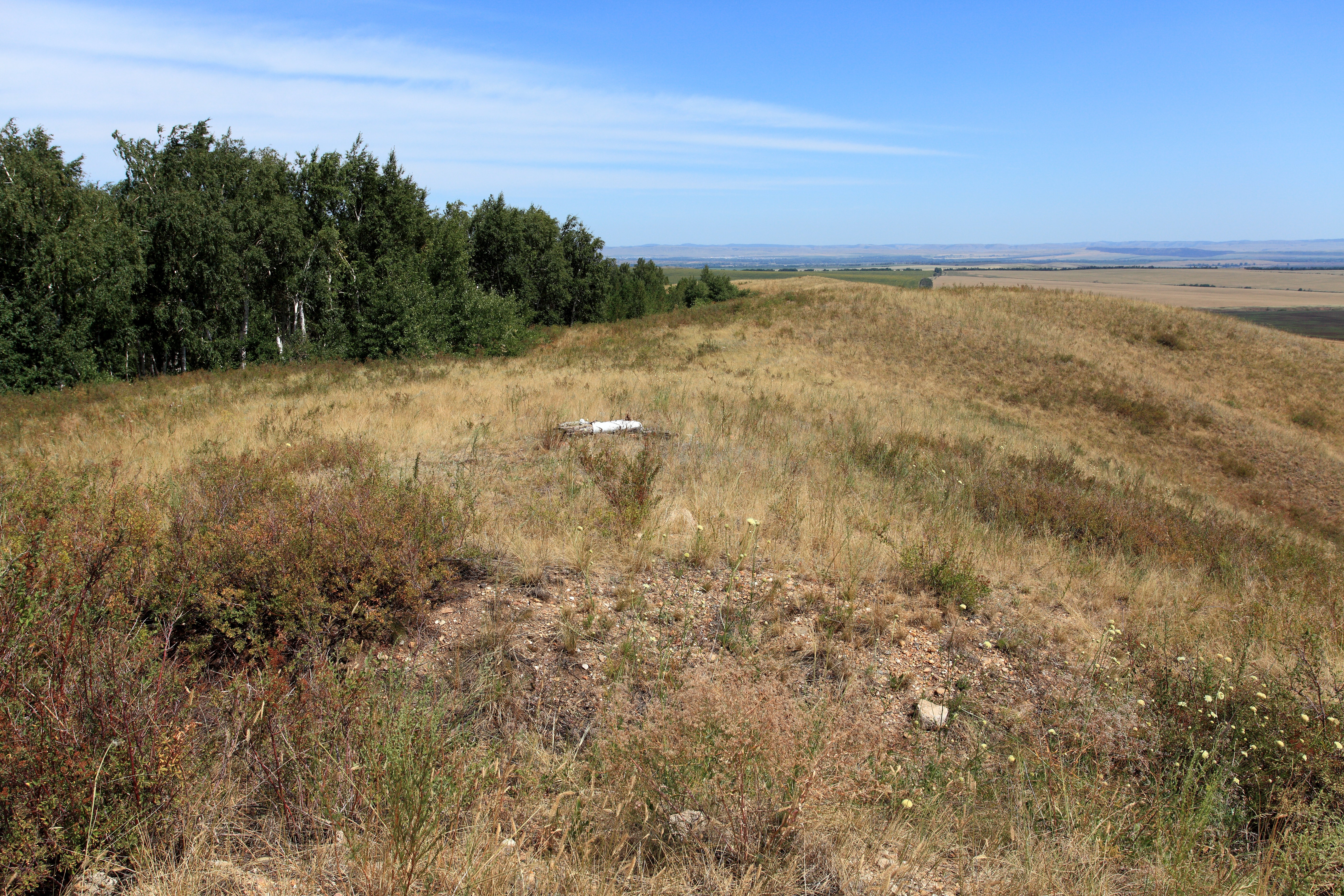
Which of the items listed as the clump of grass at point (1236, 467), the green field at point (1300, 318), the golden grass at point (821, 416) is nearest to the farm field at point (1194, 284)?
the green field at point (1300, 318)

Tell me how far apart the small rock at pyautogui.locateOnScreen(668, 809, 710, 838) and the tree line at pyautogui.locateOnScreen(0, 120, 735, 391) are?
19980mm

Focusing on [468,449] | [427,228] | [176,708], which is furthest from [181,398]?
[427,228]

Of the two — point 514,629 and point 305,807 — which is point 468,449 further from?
point 305,807

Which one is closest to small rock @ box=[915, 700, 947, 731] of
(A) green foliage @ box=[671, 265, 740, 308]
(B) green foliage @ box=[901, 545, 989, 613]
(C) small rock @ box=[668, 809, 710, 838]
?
(B) green foliage @ box=[901, 545, 989, 613]

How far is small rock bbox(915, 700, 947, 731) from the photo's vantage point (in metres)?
3.60

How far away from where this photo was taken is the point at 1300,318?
57031mm

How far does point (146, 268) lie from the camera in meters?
24.1

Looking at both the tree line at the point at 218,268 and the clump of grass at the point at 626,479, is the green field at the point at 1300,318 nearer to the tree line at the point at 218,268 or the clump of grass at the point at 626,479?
the tree line at the point at 218,268

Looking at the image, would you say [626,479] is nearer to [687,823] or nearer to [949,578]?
[949,578]

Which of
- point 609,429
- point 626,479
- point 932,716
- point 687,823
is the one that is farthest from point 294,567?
point 609,429

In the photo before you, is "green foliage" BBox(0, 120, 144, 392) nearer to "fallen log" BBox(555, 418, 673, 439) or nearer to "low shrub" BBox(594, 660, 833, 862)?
"fallen log" BBox(555, 418, 673, 439)

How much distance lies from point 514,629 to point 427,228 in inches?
1205

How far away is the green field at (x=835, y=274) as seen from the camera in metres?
108

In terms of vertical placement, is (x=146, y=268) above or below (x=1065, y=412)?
above
